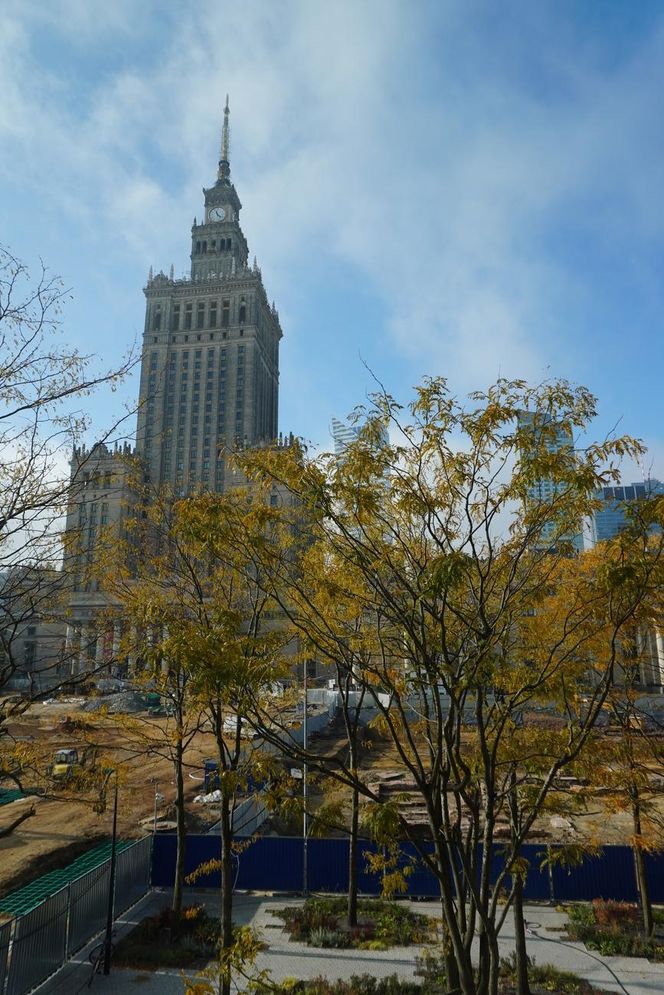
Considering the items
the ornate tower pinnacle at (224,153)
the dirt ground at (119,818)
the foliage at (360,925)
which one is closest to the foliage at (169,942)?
the foliage at (360,925)

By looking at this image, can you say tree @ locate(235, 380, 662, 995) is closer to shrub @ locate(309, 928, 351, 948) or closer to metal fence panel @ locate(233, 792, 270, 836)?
shrub @ locate(309, 928, 351, 948)

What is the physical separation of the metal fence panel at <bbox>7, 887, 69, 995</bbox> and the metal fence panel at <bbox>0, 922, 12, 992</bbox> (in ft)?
0.64

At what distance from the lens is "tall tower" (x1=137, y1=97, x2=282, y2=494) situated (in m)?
108

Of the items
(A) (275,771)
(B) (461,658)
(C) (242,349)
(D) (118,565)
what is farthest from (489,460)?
(C) (242,349)

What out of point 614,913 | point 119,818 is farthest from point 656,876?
point 119,818

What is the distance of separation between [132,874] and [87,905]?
2.50 meters

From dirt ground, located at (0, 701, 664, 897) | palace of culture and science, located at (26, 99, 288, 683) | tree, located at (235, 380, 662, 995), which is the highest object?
palace of culture and science, located at (26, 99, 288, 683)

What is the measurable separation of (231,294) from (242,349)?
11.4 meters

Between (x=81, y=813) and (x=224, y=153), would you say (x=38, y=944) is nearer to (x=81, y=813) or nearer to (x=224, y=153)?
(x=81, y=813)

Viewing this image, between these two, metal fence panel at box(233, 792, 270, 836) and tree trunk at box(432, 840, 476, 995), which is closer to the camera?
tree trunk at box(432, 840, 476, 995)

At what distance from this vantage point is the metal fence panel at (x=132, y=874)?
15281 mm

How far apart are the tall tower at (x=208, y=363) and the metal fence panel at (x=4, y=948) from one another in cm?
9267

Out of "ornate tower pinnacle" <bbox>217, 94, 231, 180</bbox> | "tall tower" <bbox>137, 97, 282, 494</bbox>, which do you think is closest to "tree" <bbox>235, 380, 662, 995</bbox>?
"tall tower" <bbox>137, 97, 282, 494</bbox>

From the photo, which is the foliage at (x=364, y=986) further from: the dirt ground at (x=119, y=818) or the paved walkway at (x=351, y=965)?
the dirt ground at (x=119, y=818)
